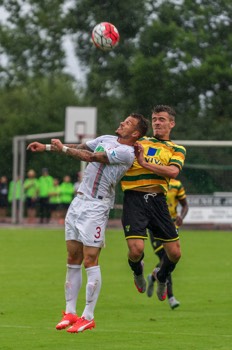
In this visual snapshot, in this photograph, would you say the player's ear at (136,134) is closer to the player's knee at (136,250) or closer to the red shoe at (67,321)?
the player's knee at (136,250)

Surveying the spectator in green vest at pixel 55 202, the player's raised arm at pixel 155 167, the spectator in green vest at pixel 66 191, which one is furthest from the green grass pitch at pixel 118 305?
the spectator in green vest at pixel 55 202

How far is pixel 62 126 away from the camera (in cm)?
5631

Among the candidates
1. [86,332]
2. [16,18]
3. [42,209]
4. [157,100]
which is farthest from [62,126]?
[86,332]

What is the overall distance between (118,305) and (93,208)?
4673mm

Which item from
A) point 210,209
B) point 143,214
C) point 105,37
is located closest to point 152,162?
point 143,214

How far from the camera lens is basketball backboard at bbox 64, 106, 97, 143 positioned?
101 feet

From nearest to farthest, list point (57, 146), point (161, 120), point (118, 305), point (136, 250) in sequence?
1. point (57, 146)
2. point (136, 250)
3. point (161, 120)
4. point (118, 305)

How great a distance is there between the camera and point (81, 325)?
12.2 metres

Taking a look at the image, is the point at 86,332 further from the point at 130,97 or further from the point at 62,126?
the point at 62,126

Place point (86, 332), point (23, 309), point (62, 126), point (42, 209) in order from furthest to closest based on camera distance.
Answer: point (62, 126) → point (42, 209) → point (23, 309) → point (86, 332)

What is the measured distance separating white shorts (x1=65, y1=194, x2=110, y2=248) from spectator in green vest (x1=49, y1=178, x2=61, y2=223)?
94.8ft

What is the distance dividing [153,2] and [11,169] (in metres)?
10.1

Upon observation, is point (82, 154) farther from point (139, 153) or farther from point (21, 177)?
point (21, 177)

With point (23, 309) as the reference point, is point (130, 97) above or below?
above
